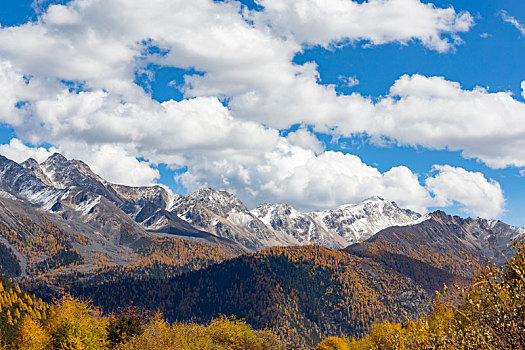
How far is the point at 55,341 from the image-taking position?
94562mm

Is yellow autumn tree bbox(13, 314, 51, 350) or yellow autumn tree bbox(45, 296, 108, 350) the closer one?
yellow autumn tree bbox(45, 296, 108, 350)

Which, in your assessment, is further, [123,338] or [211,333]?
[211,333]

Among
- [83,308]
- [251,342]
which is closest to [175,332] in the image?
[83,308]

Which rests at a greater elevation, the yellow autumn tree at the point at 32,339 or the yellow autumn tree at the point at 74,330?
the yellow autumn tree at the point at 74,330

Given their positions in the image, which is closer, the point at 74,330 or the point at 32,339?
the point at 74,330

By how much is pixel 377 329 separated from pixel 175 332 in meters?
86.5

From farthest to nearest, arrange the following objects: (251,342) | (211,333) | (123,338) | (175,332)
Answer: (251,342) < (211,333) < (175,332) < (123,338)

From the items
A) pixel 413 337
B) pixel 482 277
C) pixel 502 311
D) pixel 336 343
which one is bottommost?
pixel 336 343

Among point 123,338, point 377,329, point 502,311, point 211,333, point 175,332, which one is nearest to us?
point 502,311

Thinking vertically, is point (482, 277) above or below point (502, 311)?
above

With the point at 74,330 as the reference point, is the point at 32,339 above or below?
below

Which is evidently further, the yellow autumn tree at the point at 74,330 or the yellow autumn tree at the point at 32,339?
the yellow autumn tree at the point at 32,339

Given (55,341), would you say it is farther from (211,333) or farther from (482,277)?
(482,277)

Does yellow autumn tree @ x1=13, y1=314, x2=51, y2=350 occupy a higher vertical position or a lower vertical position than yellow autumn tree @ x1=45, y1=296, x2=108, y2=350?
lower
